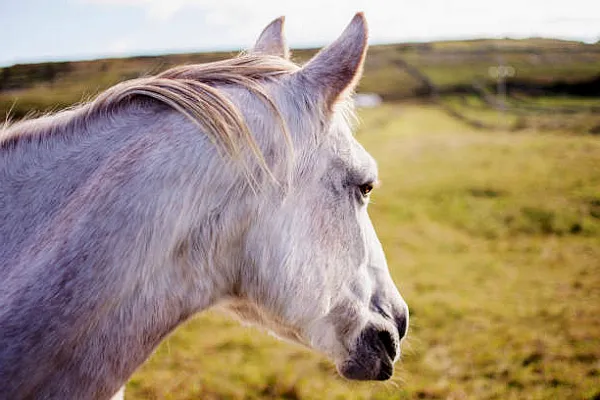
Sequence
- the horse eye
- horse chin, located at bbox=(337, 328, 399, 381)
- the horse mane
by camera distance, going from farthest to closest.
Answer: horse chin, located at bbox=(337, 328, 399, 381) → the horse eye → the horse mane

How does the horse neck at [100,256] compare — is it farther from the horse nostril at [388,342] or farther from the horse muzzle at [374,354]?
the horse nostril at [388,342]

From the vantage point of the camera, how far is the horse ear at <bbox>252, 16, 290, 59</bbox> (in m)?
2.31

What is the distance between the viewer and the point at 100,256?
1.45m

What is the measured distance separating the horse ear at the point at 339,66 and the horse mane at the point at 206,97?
0.46 ft

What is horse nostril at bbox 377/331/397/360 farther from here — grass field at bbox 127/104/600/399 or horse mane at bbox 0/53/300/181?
horse mane at bbox 0/53/300/181

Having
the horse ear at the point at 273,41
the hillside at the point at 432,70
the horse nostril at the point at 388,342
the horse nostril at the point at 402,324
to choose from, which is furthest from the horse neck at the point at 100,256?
the hillside at the point at 432,70

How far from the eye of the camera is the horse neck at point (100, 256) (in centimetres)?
140

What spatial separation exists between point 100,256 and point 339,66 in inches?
45.1

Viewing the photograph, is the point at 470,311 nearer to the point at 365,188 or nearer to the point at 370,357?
the point at 370,357

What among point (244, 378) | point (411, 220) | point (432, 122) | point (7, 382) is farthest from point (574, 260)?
point (432, 122)

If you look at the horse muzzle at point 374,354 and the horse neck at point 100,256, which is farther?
the horse muzzle at point 374,354

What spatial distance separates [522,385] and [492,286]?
15.0ft

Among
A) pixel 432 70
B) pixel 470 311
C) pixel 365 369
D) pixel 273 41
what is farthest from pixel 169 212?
pixel 432 70

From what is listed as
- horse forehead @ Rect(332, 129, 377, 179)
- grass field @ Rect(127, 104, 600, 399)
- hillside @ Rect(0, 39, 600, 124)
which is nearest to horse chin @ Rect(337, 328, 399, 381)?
grass field @ Rect(127, 104, 600, 399)
